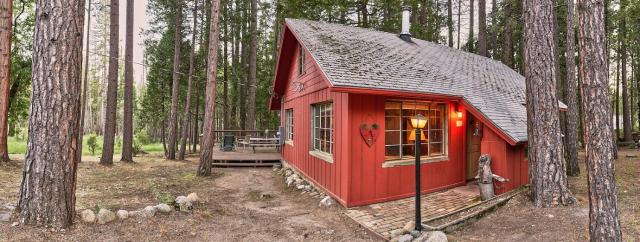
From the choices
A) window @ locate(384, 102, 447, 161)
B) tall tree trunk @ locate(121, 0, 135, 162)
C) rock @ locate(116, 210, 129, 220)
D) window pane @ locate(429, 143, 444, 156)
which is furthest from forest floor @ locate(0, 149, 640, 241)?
tall tree trunk @ locate(121, 0, 135, 162)

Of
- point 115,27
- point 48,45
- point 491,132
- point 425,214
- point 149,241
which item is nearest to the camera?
point 48,45

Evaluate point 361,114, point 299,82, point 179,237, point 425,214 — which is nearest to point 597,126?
point 425,214

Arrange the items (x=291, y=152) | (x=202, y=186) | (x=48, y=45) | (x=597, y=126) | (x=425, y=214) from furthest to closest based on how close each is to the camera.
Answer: (x=291, y=152)
(x=202, y=186)
(x=425, y=214)
(x=48, y=45)
(x=597, y=126)

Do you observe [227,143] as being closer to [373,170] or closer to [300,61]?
[300,61]

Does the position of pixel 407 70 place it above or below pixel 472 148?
above

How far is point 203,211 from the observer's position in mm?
6246

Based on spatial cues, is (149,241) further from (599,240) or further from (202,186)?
(599,240)

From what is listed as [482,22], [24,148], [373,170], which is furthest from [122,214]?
[24,148]

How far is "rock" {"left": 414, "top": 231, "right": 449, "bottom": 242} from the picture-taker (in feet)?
15.2

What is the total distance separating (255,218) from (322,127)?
10.5ft

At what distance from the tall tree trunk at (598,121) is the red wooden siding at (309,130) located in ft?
13.0

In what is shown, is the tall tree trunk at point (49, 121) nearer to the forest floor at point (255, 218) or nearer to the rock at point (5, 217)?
the rock at point (5, 217)

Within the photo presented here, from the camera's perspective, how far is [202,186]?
9531 mm

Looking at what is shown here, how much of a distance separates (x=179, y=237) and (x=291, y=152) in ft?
22.6
